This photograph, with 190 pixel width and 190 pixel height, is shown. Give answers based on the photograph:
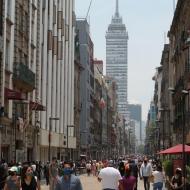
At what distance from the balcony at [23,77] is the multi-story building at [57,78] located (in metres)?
11.1

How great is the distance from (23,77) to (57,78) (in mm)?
26290

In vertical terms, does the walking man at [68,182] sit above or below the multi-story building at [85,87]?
below

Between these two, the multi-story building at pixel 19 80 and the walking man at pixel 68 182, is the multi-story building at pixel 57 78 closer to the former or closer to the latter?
the multi-story building at pixel 19 80

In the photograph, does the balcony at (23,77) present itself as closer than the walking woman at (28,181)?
No

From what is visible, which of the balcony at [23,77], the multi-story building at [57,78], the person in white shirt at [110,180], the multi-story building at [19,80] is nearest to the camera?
the person in white shirt at [110,180]

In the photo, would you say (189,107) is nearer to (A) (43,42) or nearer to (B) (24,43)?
(B) (24,43)

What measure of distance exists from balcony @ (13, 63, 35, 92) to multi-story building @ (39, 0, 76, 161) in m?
11.1

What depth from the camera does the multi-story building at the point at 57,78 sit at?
6994 centimetres

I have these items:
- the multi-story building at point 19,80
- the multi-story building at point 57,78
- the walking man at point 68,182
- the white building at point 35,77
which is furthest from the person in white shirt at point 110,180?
the multi-story building at point 57,78

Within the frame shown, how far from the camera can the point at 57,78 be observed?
8038 centimetres

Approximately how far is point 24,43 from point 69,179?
144 feet

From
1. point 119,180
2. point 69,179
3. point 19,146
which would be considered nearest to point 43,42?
point 19,146

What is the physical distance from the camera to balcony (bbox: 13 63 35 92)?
172 ft

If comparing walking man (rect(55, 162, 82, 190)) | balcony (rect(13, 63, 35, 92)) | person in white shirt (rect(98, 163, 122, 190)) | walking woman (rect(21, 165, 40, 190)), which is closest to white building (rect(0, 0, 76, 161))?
balcony (rect(13, 63, 35, 92))
